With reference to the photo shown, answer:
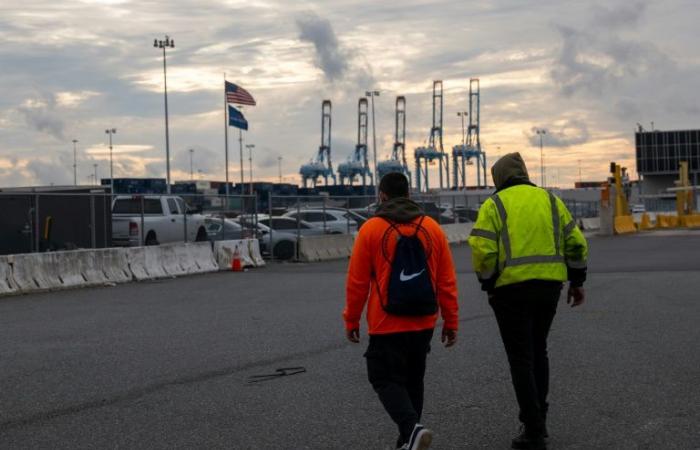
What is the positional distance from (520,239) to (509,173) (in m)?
0.49

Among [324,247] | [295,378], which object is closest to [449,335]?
[295,378]

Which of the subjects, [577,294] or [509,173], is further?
[577,294]

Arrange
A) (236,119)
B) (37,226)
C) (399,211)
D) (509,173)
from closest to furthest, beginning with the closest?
(399,211) → (509,173) → (37,226) → (236,119)

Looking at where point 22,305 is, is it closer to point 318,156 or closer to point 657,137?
point 657,137

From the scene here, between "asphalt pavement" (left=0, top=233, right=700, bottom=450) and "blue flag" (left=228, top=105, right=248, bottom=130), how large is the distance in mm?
24103

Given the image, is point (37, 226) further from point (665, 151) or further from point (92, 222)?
point (665, 151)

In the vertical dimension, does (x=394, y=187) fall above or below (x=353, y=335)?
above

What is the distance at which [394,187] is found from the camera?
19.8 ft

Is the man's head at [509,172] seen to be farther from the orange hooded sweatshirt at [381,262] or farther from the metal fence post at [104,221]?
the metal fence post at [104,221]

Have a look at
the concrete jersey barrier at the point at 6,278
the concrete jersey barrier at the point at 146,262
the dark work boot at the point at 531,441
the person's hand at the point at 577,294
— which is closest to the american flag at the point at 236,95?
the concrete jersey barrier at the point at 146,262

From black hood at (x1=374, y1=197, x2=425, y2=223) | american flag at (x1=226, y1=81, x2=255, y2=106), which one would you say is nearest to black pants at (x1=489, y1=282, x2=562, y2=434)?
black hood at (x1=374, y1=197, x2=425, y2=223)

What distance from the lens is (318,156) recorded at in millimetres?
148500

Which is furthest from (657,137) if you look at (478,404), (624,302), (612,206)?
(478,404)

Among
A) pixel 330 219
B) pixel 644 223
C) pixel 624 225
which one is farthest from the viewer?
pixel 644 223
